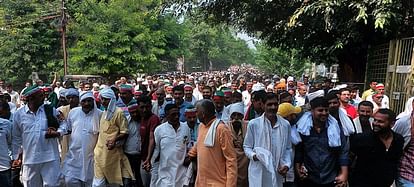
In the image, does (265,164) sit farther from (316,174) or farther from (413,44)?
(413,44)

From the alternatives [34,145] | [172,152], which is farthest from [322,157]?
[34,145]

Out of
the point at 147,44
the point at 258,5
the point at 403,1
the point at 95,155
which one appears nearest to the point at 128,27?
the point at 147,44

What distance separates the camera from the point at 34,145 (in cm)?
546

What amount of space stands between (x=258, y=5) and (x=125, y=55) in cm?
1134

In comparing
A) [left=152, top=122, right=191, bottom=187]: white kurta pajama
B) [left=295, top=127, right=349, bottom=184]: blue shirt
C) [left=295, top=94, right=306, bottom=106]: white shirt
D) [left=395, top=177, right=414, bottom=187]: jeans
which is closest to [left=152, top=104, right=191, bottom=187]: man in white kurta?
[left=152, top=122, right=191, bottom=187]: white kurta pajama

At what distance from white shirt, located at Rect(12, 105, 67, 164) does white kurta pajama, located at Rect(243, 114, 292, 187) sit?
8.56ft

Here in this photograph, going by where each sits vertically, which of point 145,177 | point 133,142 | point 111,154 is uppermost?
point 133,142

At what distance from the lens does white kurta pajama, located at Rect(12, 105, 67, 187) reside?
546 centimetres

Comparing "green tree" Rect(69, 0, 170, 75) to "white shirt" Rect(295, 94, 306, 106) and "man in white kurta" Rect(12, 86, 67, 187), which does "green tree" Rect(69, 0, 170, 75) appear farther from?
"man in white kurta" Rect(12, 86, 67, 187)

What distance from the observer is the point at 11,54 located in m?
29.8

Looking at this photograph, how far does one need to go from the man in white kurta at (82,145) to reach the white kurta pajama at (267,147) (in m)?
2.37

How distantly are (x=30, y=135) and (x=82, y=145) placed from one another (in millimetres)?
668

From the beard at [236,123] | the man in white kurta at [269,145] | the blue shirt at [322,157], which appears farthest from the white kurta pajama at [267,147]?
the beard at [236,123]

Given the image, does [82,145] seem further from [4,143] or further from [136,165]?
[4,143]
